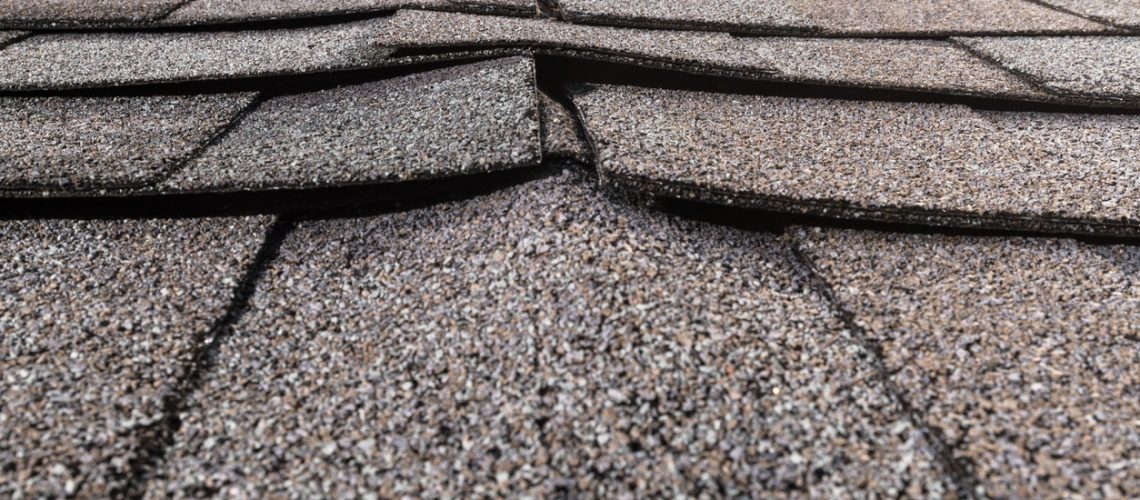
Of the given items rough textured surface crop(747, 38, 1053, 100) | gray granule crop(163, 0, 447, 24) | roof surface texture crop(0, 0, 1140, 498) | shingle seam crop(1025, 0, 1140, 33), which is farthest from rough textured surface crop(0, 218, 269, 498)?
shingle seam crop(1025, 0, 1140, 33)

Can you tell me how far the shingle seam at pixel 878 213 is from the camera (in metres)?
1.36

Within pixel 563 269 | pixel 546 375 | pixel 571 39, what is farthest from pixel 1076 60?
pixel 546 375

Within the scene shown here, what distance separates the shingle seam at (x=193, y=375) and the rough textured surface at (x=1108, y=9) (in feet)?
8.40

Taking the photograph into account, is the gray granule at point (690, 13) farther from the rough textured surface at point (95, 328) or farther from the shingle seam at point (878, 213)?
the rough textured surface at point (95, 328)

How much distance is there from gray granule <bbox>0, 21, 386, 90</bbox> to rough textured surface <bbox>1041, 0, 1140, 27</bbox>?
7.41 ft

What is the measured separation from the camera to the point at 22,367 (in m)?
1.11

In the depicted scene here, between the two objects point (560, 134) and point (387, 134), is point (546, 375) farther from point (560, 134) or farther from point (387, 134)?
point (387, 134)

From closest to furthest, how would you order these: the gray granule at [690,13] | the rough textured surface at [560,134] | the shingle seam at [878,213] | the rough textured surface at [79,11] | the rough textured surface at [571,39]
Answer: the shingle seam at [878,213] → the rough textured surface at [560,134] → the rough textured surface at [571,39] → the gray granule at [690,13] → the rough textured surface at [79,11]

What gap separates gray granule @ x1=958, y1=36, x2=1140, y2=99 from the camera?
1965 millimetres

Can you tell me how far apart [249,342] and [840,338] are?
2.79ft

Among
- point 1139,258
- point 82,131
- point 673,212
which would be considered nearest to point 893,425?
point 673,212

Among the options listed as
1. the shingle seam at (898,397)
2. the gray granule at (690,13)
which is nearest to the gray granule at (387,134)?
the shingle seam at (898,397)

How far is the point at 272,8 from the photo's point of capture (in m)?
2.52

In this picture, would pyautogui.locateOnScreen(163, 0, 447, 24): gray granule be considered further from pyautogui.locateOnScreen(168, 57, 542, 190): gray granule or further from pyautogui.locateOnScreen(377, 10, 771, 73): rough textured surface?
pyautogui.locateOnScreen(168, 57, 542, 190): gray granule
